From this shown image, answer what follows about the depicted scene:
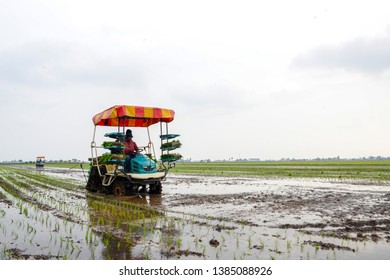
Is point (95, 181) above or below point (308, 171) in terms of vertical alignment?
above

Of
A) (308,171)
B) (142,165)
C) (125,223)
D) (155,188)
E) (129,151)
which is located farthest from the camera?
(308,171)

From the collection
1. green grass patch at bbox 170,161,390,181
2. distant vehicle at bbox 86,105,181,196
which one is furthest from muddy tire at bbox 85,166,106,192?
green grass patch at bbox 170,161,390,181

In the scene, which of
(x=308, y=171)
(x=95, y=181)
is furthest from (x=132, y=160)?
(x=308, y=171)

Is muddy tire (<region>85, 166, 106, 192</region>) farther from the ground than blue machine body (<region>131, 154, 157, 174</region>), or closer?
closer

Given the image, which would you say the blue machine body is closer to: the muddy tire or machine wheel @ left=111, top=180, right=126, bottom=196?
machine wheel @ left=111, top=180, right=126, bottom=196

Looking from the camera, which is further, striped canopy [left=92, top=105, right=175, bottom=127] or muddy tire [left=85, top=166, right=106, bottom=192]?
muddy tire [left=85, top=166, right=106, bottom=192]

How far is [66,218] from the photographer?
6.88 m

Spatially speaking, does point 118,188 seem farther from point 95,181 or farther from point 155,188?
point 95,181

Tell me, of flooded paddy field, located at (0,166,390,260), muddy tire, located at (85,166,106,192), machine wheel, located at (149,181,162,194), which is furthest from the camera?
muddy tire, located at (85,166,106,192)

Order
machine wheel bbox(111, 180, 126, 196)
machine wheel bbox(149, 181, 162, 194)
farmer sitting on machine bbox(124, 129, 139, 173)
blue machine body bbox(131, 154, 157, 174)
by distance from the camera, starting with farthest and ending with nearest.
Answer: machine wheel bbox(149, 181, 162, 194) < machine wheel bbox(111, 180, 126, 196) < farmer sitting on machine bbox(124, 129, 139, 173) < blue machine body bbox(131, 154, 157, 174)

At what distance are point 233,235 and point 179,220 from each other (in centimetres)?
162

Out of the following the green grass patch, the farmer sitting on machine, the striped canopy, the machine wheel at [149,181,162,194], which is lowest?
the green grass patch

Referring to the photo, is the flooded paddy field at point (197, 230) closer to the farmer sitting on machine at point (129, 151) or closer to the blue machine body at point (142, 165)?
the blue machine body at point (142, 165)
